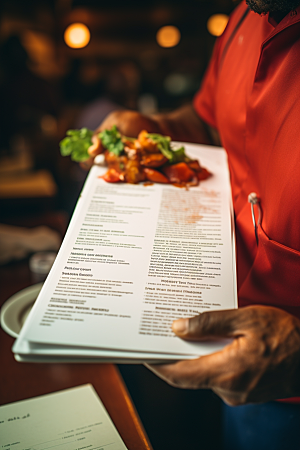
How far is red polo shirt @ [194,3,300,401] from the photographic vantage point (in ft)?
2.13

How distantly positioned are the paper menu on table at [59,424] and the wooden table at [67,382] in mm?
23

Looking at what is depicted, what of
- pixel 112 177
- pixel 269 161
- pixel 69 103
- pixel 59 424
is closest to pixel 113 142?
pixel 112 177

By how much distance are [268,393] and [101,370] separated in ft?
1.39

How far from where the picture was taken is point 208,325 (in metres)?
0.50

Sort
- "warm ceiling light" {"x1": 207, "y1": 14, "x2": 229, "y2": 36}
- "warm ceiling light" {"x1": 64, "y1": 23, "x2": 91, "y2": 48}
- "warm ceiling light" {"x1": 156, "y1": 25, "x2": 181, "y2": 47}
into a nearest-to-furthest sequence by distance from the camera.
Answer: "warm ceiling light" {"x1": 64, "y1": 23, "x2": 91, "y2": 48}, "warm ceiling light" {"x1": 207, "y1": 14, "x2": 229, "y2": 36}, "warm ceiling light" {"x1": 156, "y1": 25, "x2": 181, "y2": 47}

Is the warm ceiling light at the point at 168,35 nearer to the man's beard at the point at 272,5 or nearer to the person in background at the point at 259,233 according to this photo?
the person in background at the point at 259,233

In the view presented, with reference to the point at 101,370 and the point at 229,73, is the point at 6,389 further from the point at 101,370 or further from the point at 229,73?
the point at 229,73

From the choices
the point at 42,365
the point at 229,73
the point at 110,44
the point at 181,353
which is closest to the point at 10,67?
the point at 229,73

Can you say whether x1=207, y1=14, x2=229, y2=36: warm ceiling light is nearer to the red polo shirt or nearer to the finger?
the red polo shirt

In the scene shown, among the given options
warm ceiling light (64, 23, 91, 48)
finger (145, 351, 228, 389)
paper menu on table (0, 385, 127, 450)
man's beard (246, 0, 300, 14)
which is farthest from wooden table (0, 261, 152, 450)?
warm ceiling light (64, 23, 91, 48)

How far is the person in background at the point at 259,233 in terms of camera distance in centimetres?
51

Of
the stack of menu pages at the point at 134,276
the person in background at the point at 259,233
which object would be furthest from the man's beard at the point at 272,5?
the stack of menu pages at the point at 134,276

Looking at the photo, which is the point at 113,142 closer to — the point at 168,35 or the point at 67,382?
the point at 67,382

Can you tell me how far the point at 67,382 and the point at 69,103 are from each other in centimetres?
423
